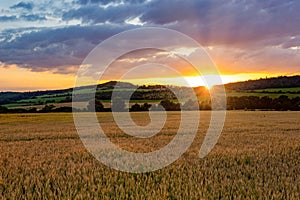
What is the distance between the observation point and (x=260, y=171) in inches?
332

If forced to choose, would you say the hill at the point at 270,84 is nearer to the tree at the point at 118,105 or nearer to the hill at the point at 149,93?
the hill at the point at 149,93

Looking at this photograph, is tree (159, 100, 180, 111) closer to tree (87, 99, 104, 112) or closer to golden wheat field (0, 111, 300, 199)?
tree (87, 99, 104, 112)

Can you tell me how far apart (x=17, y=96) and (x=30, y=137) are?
8485 centimetres

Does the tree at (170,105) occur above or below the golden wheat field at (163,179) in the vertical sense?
below

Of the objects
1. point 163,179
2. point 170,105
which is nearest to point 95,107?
point 170,105

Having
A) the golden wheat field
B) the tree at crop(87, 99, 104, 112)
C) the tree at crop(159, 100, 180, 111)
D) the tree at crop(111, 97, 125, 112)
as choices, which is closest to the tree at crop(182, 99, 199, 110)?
the tree at crop(159, 100, 180, 111)

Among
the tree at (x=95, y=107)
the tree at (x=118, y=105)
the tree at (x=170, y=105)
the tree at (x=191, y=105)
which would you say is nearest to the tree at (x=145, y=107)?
the tree at (x=170, y=105)

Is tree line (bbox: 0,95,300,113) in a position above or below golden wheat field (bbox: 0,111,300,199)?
below

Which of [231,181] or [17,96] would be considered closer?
[231,181]

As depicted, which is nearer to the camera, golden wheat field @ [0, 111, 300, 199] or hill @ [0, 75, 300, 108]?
golden wheat field @ [0, 111, 300, 199]

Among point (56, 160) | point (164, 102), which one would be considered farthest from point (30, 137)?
point (164, 102)

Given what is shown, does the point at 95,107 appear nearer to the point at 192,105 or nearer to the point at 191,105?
the point at 191,105

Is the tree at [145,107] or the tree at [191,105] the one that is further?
the tree at [191,105]

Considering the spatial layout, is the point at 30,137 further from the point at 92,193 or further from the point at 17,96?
the point at 17,96
